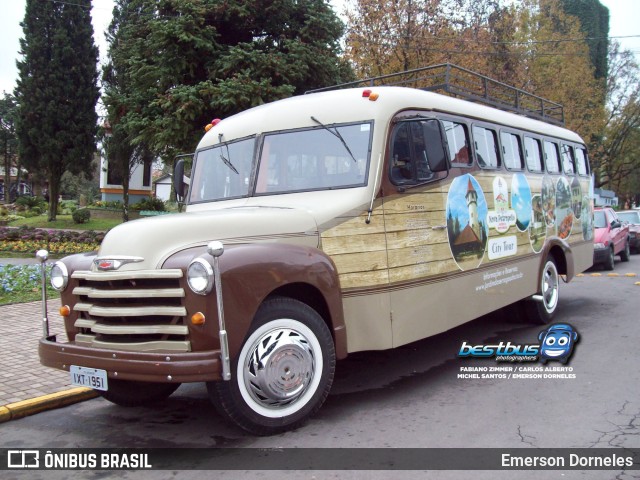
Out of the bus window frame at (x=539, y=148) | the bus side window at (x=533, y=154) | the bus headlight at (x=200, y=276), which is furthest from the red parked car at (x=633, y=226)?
the bus headlight at (x=200, y=276)

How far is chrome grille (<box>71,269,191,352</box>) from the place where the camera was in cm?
387

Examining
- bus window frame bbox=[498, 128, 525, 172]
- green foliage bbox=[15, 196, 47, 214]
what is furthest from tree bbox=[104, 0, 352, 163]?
green foliage bbox=[15, 196, 47, 214]

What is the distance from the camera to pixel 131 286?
13.2 ft

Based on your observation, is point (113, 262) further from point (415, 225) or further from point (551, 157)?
point (551, 157)

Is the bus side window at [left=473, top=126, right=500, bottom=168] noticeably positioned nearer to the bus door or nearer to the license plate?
the bus door

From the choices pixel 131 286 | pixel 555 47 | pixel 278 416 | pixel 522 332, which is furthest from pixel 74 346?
pixel 555 47

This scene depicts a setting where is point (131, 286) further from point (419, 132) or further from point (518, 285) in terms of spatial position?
point (518, 285)

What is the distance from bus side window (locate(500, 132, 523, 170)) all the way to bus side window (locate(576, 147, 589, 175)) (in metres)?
2.83

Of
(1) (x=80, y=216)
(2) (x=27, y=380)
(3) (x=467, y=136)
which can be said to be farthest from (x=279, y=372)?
(1) (x=80, y=216)

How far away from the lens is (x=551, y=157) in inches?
354

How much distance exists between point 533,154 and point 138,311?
6401mm

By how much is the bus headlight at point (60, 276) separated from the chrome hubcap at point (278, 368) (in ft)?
5.30

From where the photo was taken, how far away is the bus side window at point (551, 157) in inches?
346

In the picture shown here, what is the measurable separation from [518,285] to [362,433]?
391 centimetres
